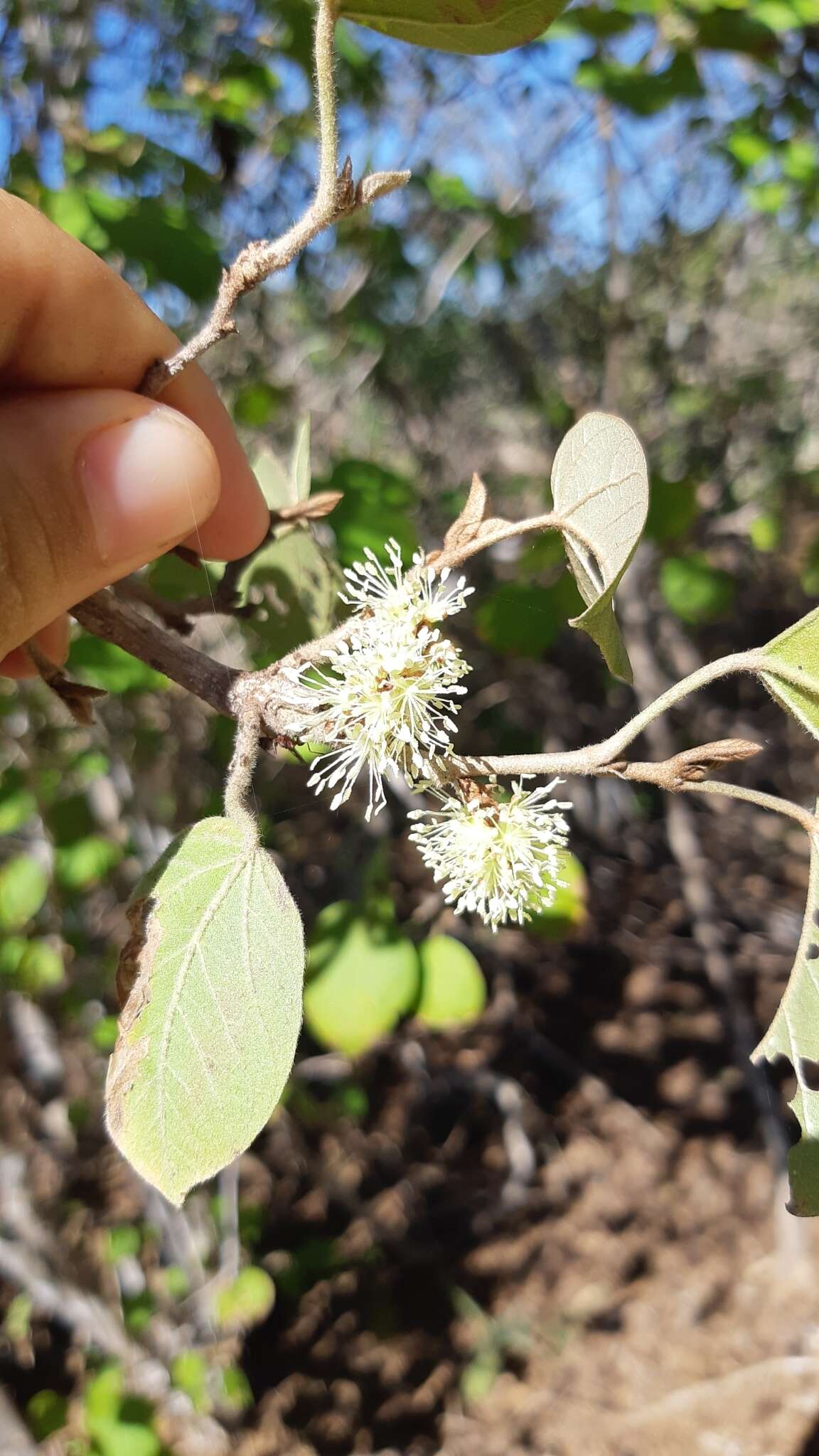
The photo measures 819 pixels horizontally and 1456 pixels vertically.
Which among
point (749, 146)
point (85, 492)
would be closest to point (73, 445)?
point (85, 492)

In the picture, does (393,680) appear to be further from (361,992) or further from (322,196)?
(361,992)

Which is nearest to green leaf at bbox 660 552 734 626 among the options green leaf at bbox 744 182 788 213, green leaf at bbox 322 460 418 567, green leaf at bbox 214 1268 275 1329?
green leaf at bbox 322 460 418 567

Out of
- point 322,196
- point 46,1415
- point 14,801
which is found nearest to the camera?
point 322,196

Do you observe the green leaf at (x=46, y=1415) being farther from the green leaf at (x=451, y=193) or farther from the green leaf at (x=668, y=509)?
the green leaf at (x=451, y=193)

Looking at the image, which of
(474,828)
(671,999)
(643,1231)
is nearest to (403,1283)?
(643,1231)

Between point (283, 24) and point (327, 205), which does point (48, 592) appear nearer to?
point (327, 205)

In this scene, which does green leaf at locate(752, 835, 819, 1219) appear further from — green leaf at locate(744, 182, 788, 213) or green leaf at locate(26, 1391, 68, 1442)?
green leaf at locate(744, 182, 788, 213)
